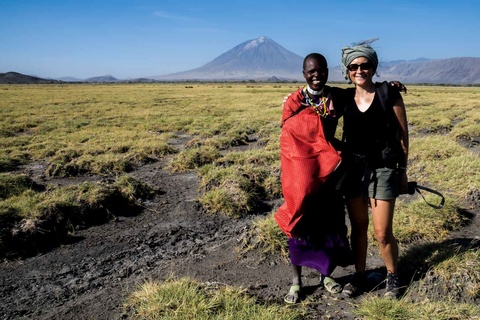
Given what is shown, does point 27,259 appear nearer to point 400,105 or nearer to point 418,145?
point 400,105

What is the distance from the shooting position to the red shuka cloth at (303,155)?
A: 307 cm

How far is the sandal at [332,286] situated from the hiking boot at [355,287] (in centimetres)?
6

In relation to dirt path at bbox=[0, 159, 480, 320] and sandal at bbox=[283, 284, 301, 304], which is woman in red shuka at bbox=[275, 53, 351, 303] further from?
dirt path at bbox=[0, 159, 480, 320]

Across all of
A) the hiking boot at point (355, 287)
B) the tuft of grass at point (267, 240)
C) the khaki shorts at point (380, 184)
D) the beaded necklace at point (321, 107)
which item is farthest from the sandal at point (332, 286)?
the beaded necklace at point (321, 107)

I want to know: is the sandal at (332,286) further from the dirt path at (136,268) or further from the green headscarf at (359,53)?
the green headscarf at (359,53)

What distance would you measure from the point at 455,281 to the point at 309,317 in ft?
4.88

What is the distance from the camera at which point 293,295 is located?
11.3 ft

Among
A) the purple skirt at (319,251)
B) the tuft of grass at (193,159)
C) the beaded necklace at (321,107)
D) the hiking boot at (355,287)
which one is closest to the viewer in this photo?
the beaded necklace at (321,107)

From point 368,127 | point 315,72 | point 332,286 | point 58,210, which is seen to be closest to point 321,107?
point 315,72

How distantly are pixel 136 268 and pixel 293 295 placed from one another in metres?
2.01

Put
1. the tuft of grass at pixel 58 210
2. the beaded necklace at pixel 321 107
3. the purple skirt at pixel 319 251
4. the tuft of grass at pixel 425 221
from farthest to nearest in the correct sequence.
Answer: the tuft of grass at pixel 58 210
the tuft of grass at pixel 425 221
the purple skirt at pixel 319 251
the beaded necklace at pixel 321 107

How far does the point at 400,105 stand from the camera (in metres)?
2.88

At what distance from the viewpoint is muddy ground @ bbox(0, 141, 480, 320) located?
359cm

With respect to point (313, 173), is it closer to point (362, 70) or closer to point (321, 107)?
point (321, 107)
